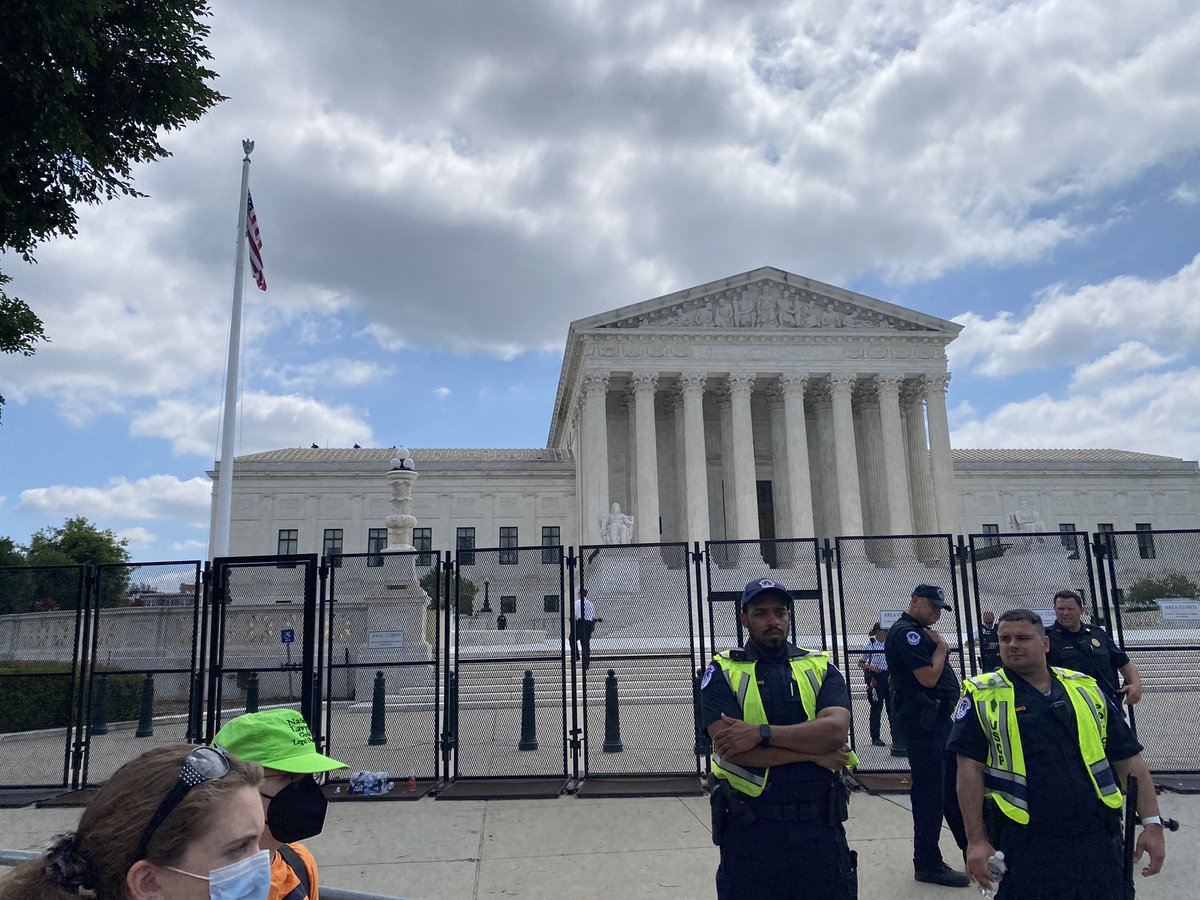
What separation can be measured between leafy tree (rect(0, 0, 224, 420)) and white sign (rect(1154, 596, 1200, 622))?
1731 cm

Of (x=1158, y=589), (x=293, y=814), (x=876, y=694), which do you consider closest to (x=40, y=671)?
(x=876, y=694)

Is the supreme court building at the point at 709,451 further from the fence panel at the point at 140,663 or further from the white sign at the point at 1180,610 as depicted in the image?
the white sign at the point at 1180,610

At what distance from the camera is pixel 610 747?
12.6 metres

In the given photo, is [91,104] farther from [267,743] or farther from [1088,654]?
[1088,654]

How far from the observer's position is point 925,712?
283 inches

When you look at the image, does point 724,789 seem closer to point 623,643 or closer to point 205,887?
point 205,887

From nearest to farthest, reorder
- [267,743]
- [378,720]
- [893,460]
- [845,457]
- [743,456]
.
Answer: [267,743]
[378,720]
[743,456]
[845,457]
[893,460]

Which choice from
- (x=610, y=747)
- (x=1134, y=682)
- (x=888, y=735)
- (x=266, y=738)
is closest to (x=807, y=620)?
(x=888, y=735)

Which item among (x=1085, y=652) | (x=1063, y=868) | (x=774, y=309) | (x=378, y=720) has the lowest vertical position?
(x=378, y=720)

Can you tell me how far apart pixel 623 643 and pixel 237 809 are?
46.7 feet

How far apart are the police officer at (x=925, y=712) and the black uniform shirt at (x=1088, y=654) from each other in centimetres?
129

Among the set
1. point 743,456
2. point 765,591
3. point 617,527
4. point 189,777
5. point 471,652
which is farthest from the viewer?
point 743,456

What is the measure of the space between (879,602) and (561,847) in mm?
22141

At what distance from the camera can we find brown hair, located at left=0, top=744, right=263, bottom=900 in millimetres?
1883
